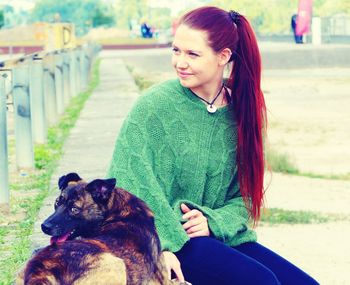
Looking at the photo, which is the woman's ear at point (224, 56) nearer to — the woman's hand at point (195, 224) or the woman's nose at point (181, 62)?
the woman's nose at point (181, 62)

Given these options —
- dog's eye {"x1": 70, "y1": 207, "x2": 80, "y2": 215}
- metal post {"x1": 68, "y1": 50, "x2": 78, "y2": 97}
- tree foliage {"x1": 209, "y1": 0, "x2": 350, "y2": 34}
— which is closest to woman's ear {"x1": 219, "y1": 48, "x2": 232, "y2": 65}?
dog's eye {"x1": 70, "y1": 207, "x2": 80, "y2": 215}

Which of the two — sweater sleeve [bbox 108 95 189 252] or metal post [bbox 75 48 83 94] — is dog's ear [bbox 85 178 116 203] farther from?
metal post [bbox 75 48 83 94]

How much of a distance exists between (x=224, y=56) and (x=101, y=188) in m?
0.86

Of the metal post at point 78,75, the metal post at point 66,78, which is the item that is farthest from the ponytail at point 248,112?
the metal post at point 78,75

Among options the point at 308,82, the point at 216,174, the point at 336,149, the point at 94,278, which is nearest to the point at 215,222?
the point at 216,174

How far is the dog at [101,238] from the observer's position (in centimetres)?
333

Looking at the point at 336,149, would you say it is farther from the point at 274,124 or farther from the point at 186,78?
the point at 186,78

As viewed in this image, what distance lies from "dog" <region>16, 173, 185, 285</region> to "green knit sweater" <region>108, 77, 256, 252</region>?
24 centimetres

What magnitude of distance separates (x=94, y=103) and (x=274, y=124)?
10.0 feet

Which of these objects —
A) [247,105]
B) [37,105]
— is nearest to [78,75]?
[37,105]

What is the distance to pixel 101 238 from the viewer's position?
3.55 meters

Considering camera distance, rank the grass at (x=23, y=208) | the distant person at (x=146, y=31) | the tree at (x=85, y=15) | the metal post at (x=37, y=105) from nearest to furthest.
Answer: the grass at (x=23, y=208) → the metal post at (x=37, y=105) → the distant person at (x=146, y=31) → the tree at (x=85, y=15)

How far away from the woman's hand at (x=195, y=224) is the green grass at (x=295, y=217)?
397cm

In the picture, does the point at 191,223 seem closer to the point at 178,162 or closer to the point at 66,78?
the point at 178,162
